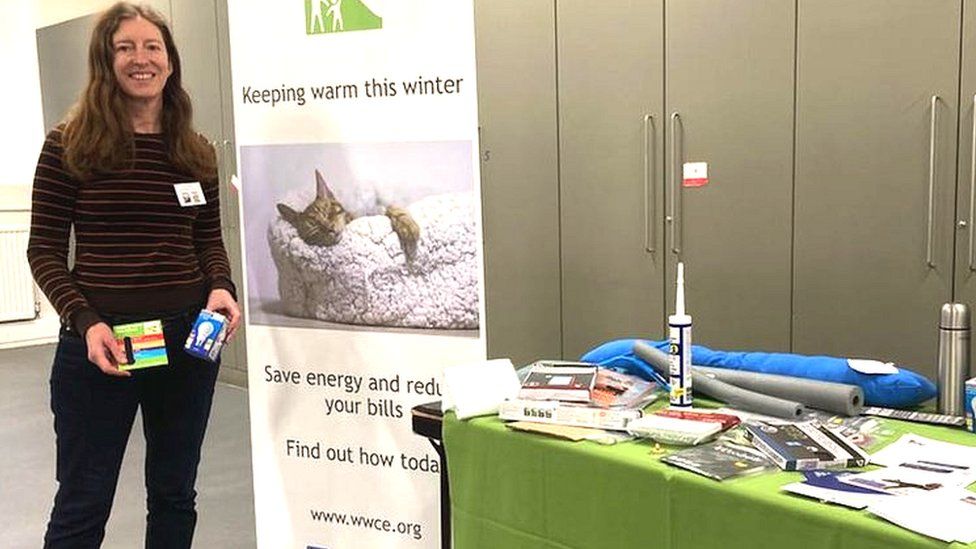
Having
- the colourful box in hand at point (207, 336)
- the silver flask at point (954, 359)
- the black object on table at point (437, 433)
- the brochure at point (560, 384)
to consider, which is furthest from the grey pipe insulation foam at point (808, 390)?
the colourful box in hand at point (207, 336)

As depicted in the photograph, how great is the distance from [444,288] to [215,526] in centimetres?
141

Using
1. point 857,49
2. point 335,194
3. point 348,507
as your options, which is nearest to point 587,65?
point 857,49

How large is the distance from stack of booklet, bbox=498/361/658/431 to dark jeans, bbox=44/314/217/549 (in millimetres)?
726

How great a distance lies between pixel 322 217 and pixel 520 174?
5.90 ft

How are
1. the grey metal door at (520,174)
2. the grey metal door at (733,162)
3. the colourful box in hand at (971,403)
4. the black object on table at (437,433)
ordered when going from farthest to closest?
1. the grey metal door at (520,174)
2. the grey metal door at (733,162)
3. the black object on table at (437,433)
4. the colourful box in hand at (971,403)

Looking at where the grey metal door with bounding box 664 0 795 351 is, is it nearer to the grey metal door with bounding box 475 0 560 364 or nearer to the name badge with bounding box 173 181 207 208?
the grey metal door with bounding box 475 0 560 364

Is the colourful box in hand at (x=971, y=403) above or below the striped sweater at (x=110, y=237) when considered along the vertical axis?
below

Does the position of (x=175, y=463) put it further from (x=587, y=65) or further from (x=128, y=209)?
(x=587, y=65)

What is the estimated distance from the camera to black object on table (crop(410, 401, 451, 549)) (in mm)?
1648

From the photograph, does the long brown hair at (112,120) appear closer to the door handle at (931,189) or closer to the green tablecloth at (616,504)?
the green tablecloth at (616,504)

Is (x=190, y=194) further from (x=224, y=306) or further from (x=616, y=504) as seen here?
(x=616, y=504)

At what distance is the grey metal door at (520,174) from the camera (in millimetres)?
3604

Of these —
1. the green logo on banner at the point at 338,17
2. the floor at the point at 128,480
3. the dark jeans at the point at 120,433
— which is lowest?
the floor at the point at 128,480

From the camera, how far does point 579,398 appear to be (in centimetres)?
152
